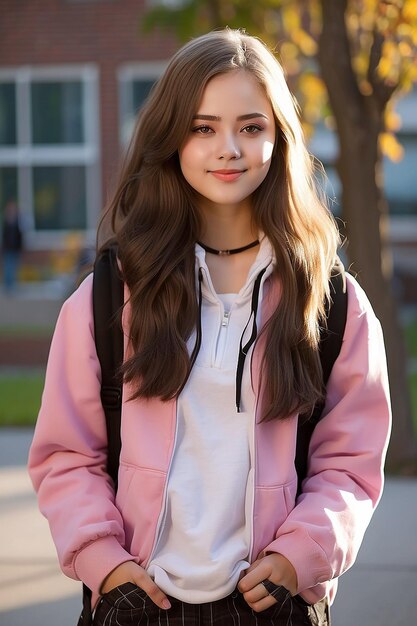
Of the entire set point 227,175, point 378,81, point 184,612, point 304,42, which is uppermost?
point 304,42

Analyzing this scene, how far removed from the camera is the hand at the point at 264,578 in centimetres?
234

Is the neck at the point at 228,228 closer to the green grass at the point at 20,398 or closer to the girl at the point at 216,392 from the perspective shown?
the girl at the point at 216,392

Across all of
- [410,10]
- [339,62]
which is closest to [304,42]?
[339,62]

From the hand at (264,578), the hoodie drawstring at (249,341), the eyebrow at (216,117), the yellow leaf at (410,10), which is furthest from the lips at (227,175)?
the yellow leaf at (410,10)

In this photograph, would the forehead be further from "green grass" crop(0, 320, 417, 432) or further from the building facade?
the building facade

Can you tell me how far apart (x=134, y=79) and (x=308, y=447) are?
2189cm

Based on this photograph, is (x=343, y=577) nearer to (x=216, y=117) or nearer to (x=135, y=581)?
(x=135, y=581)

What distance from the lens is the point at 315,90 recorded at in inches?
346

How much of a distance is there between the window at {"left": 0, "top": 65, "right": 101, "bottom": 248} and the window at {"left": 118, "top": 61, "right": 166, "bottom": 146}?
58cm

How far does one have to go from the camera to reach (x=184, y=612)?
7.72ft

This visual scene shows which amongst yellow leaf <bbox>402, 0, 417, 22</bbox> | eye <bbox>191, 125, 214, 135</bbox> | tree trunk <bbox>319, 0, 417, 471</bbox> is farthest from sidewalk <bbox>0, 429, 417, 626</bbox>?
yellow leaf <bbox>402, 0, 417, 22</bbox>

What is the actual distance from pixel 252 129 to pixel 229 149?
3.4 inches

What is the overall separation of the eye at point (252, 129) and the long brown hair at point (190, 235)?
68 mm

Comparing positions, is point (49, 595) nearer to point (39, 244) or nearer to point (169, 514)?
point (169, 514)
